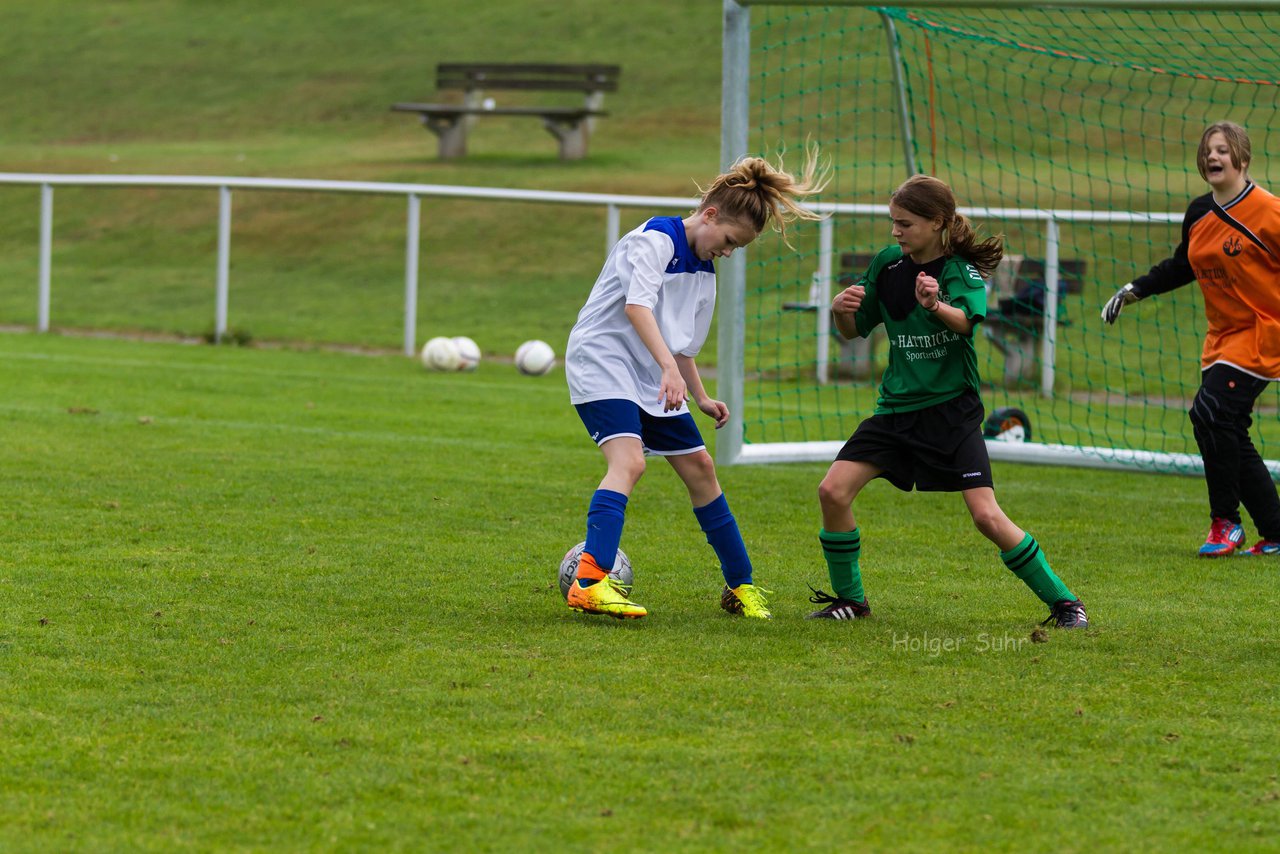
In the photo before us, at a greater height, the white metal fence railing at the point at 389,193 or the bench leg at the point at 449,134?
the bench leg at the point at 449,134

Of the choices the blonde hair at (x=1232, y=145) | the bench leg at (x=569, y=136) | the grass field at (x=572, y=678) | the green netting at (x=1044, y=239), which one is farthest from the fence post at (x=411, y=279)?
the bench leg at (x=569, y=136)

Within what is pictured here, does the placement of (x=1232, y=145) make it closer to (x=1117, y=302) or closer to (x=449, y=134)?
(x=1117, y=302)

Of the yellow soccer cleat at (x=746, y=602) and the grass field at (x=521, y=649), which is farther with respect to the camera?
the yellow soccer cleat at (x=746, y=602)

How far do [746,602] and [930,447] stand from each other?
77cm

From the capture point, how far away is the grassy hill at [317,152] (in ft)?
60.4

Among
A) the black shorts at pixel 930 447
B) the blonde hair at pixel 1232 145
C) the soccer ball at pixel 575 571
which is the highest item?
the blonde hair at pixel 1232 145

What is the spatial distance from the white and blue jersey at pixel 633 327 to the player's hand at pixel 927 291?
2.47ft

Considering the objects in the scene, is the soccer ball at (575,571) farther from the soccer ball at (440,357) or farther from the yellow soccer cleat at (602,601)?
the soccer ball at (440,357)

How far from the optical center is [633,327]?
16.7 feet

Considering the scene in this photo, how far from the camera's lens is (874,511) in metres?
7.43

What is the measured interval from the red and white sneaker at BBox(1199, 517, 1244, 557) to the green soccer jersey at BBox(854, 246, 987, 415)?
1868mm

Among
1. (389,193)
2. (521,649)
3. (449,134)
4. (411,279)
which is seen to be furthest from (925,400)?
(449,134)

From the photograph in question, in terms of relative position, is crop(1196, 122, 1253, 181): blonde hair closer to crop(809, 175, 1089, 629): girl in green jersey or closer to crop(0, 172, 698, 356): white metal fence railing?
crop(809, 175, 1089, 629): girl in green jersey

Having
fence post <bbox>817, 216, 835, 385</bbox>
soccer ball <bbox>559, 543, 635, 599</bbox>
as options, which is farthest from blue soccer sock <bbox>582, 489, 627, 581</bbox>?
fence post <bbox>817, 216, 835, 385</bbox>
